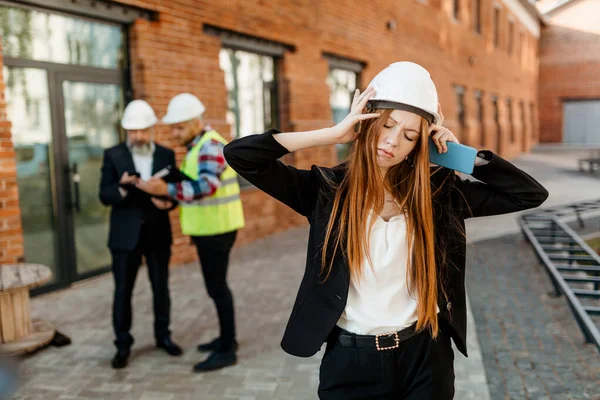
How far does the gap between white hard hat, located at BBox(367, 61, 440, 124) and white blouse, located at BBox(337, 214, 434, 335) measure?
40cm

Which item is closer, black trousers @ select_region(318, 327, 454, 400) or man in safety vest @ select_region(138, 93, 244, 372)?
black trousers @ select_region(318, 327, 454, 400)

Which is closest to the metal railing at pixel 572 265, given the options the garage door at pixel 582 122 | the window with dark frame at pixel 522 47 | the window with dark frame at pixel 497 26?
the window with dark frame at pixel 497 26

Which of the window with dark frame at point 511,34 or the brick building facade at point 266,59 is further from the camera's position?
the window with dark frame at point 511,34

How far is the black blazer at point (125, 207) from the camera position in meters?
4.41

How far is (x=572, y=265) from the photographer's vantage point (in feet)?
20.1

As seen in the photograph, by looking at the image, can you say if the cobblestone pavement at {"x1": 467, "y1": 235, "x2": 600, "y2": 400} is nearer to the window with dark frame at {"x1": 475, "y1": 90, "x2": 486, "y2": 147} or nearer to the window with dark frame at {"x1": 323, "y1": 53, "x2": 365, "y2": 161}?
the window with dark frame at {"x1": 323, "y1": 53, "x2": 365, "y2": 161}

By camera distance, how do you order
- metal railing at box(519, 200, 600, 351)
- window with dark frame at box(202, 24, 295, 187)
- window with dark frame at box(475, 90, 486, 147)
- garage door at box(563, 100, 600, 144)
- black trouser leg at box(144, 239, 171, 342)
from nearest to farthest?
metal railing at box(519, 200, 600, 351), black trouser leg at box(144, 239, 171, 342), window with dark frame at box(202, 24, 295, 187), window with dark frame at box(475, 90, 486, 147), garage door at box(563, 100, 600, 144)

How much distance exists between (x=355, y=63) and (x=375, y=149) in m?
11.1

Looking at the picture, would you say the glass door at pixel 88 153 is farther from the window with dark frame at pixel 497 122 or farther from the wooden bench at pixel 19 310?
the window with dark frame at pixel 497 122

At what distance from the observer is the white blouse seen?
1927 millimetres

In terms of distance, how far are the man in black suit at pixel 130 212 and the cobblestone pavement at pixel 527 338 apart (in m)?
2.51

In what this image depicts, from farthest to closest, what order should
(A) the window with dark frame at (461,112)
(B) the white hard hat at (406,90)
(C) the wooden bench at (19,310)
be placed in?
(A) the window with dark frame at (461,112) < (C) the wooden bench at (19,310) < (B) the white hard hat at (406,90)

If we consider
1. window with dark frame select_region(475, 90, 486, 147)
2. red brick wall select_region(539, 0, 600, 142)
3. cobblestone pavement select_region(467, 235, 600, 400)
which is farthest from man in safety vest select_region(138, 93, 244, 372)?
red brick wall select_region(539, 0, 600, 142)

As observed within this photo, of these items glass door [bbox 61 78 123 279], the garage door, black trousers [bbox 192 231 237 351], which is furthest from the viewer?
the garage door
